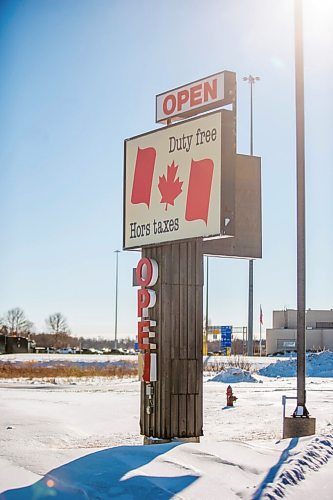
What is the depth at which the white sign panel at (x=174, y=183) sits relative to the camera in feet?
44.3

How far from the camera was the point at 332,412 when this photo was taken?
65.2 feet

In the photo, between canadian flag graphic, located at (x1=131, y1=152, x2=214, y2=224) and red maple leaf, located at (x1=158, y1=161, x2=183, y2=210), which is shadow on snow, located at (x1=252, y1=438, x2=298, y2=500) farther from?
red maple leaf, located at (x1=158, y1=161, x2=183, y2=210)

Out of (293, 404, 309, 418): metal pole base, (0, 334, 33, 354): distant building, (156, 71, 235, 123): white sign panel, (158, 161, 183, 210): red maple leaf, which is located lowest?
(293, 404, 309, 418): metal pole base

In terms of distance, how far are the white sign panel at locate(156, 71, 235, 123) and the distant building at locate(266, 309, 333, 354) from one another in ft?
209

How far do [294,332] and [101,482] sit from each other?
71269 mm

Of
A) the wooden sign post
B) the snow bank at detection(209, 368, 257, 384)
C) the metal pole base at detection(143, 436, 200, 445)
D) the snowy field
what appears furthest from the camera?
the snow bank at detection(209, 368, 257, 384)

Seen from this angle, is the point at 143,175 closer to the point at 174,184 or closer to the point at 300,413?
the point at 174,184

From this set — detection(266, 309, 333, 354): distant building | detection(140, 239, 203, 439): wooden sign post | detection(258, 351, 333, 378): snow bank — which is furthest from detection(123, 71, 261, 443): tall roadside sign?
detection(266, 309, 333, 354): distant building

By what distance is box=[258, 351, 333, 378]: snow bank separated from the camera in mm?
39875

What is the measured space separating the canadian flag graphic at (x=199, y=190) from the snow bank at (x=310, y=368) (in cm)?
2698

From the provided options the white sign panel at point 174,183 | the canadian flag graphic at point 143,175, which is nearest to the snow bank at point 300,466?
the white sign panel at point 174,183

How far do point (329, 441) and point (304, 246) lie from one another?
4776 mm

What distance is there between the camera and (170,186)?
14.1 m

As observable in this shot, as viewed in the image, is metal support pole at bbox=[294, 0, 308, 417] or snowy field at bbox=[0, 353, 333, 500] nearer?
snowy field at bbox=[0, 353, 333, 500]
